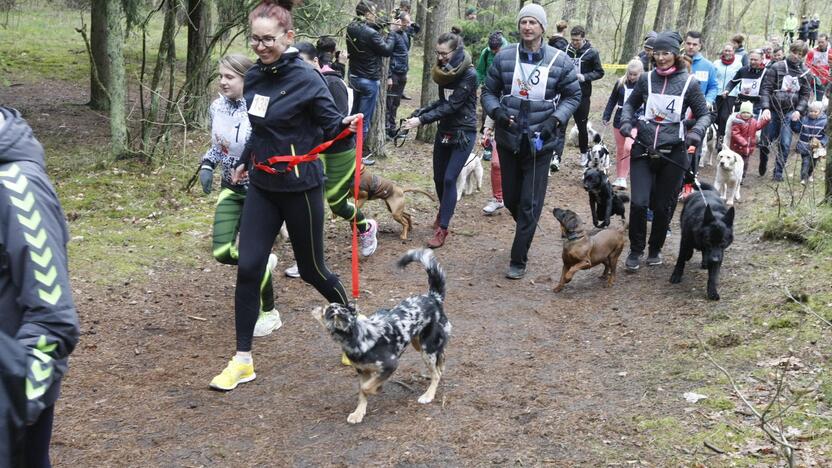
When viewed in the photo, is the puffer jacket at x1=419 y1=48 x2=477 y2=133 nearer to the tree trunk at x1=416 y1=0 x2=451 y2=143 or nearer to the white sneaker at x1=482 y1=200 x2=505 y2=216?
the white sneaker at x1=482 y1=200 x2=505 y2=216

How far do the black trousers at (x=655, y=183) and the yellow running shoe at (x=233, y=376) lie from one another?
4.32 meters

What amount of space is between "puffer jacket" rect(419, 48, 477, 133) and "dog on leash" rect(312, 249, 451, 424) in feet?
11.8

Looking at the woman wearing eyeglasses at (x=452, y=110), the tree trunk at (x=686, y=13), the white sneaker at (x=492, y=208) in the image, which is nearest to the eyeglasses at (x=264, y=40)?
the woman wearing eyeglasses at (x=452, y=110)

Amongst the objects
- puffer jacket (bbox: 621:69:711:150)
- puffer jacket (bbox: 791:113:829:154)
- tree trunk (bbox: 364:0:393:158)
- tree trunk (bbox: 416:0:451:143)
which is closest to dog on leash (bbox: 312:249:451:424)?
puffer jacket (bbox: 621:69:711:150)

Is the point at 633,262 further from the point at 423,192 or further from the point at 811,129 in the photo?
the point at 811,129

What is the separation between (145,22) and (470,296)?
5948 mm

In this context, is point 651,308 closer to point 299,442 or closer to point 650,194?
point 650,194

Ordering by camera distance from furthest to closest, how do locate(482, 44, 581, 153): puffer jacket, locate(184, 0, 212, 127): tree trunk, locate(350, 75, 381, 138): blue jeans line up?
1. locate(350, 75, 381, 138): blue jeans
2. locate(184, 0, 212, 127): tree trunk
3. locate(482, 44, 581, 153): puffer jacket

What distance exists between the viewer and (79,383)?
522 cm

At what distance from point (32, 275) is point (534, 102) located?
220 inches

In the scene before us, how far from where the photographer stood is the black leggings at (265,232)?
15.9ft

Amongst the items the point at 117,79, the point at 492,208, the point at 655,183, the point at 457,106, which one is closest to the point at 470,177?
the point at 492,208

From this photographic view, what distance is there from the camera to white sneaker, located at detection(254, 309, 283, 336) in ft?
20.2

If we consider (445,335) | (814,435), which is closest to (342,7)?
(445,335)
